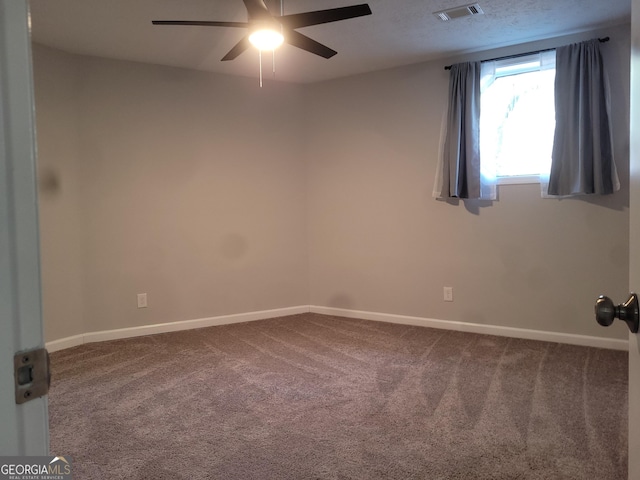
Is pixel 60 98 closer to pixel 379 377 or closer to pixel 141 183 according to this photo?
pixel 141 183

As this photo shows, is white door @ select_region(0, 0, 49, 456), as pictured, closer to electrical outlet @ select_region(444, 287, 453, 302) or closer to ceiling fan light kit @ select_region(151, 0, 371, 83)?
ceiling fan light kit @ select_region(151, 0, 371, 83)

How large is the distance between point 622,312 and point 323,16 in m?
2.19

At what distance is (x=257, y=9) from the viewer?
244 centimetres

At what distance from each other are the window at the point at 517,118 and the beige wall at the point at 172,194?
1.89m

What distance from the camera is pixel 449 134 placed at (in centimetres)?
392

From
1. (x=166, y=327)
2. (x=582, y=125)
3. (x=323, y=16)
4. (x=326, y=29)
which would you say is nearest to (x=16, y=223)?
(x=323, y=16)

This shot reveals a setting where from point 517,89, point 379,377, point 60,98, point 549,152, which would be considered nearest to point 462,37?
point 517,89

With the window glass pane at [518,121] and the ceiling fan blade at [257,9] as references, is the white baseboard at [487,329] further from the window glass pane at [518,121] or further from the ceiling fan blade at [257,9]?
the ceiling fan blade at [257,9]

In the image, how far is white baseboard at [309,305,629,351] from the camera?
3418 millimetres

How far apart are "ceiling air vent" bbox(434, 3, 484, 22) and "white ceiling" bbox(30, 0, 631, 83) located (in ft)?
0.16

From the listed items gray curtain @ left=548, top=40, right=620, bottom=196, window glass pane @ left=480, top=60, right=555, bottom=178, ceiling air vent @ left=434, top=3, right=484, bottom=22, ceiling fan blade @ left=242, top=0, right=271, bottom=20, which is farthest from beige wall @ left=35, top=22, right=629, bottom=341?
ceiling fan blade @ left=242, top=0, right=271, bottom=20

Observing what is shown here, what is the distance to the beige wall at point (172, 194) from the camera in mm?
3746

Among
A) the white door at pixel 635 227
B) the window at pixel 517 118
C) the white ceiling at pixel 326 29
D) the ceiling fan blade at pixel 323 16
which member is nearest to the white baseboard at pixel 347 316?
the window at pixel 517 118

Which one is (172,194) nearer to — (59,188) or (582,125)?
(59,188)
